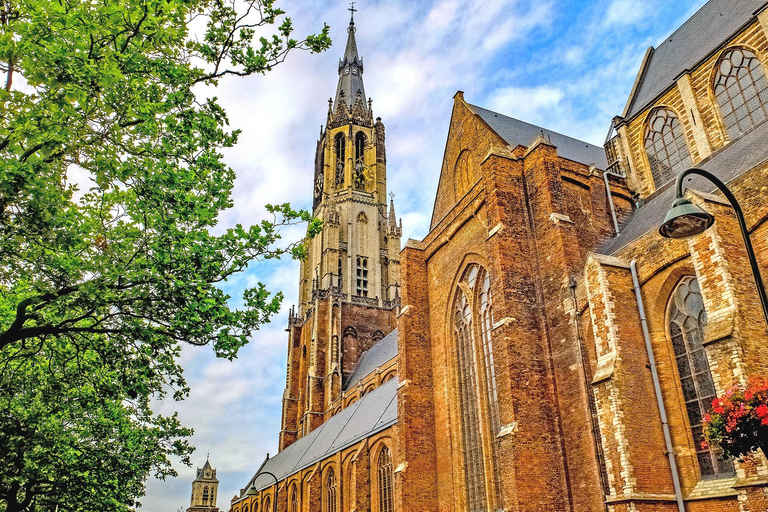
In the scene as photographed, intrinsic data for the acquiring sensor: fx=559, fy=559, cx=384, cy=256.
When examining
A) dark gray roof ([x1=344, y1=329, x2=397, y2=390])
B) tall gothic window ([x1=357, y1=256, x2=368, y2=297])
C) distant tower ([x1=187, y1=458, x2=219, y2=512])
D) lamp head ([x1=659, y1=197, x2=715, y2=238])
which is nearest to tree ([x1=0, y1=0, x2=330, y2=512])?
lamp head ([x1=659, y1=197, x2=715, y2=238])

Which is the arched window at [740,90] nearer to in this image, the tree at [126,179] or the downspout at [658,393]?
the downspout at [658,393]

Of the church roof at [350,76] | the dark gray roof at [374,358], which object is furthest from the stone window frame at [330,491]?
the church roof at [350,76]

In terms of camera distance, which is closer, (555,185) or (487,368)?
(555,185)

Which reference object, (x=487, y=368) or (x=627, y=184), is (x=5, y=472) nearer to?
(x=487, y=368)

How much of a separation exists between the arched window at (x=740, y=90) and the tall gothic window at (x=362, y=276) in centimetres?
3770

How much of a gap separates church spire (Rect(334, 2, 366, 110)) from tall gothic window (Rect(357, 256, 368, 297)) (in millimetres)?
18777

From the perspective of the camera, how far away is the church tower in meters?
47.4

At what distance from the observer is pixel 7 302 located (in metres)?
13.0

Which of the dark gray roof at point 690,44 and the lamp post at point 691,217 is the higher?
the dark gray roof at point 690,44

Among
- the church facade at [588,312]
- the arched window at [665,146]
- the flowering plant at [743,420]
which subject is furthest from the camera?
the arched window at [665,146]

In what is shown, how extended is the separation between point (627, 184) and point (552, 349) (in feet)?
24.1

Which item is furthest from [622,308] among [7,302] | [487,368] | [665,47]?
[7,302]

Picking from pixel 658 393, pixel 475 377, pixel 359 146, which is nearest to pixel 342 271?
pixel 359 146

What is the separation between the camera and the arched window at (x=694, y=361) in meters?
11.9
